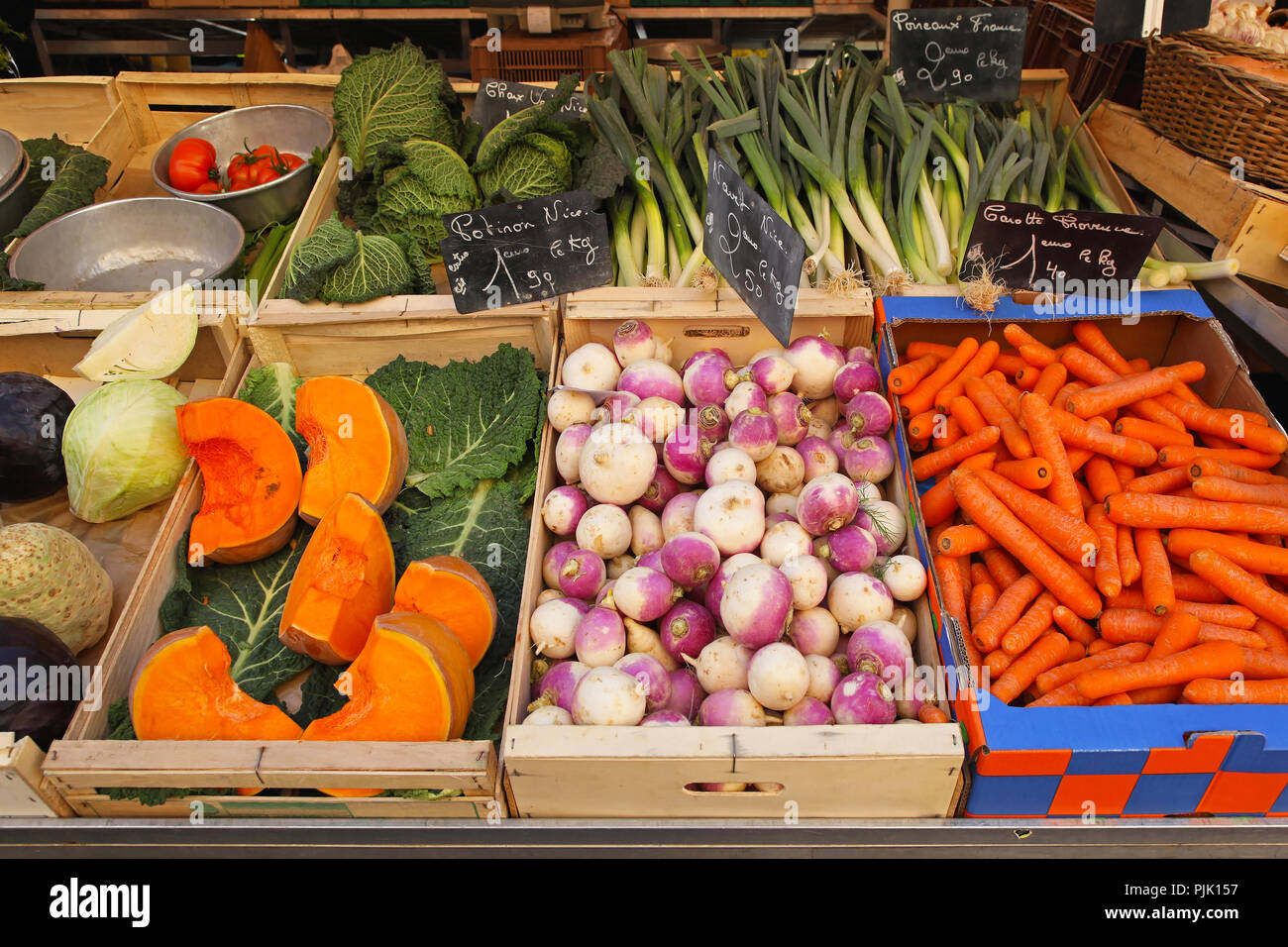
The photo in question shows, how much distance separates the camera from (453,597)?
172 cm

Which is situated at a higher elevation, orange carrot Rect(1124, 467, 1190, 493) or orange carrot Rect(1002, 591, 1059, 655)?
orange carrot Rect(1124, 467, 1190, 493)

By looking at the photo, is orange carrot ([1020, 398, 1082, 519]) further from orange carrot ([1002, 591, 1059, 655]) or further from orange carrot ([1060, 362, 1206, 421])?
orange carrot ([1002, 591, 1059, 655])

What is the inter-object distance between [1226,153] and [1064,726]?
6.78 feet

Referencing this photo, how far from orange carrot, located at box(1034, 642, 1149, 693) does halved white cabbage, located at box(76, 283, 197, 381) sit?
2.33 metres

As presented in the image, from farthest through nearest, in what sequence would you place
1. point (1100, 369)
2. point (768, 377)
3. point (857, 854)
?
1. point (1100, 369)
2. point (768, 377)
3. point (857, 854)

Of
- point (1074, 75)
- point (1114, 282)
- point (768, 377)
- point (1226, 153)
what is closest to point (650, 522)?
point (768, 377)

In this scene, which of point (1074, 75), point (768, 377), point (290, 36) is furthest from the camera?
point (290, 36)

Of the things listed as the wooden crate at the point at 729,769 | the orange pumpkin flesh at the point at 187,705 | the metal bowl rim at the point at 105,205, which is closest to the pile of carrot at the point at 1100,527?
the wooden crate at the point at 729,769

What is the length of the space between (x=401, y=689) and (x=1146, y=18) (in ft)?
9.37

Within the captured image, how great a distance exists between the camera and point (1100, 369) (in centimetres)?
213

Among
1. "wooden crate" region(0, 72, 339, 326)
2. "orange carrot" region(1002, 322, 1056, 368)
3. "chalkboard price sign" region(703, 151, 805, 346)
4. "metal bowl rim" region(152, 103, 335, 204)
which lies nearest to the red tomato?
"metal bowl rim" region(152, 103, 335, 204)

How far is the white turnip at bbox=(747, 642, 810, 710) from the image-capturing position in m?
1.52

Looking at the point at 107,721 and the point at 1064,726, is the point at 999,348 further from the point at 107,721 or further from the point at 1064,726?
the point at 107,721

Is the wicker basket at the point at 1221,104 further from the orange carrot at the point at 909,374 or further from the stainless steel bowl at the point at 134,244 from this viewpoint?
the stainless steel bowl at the point at 134,244
